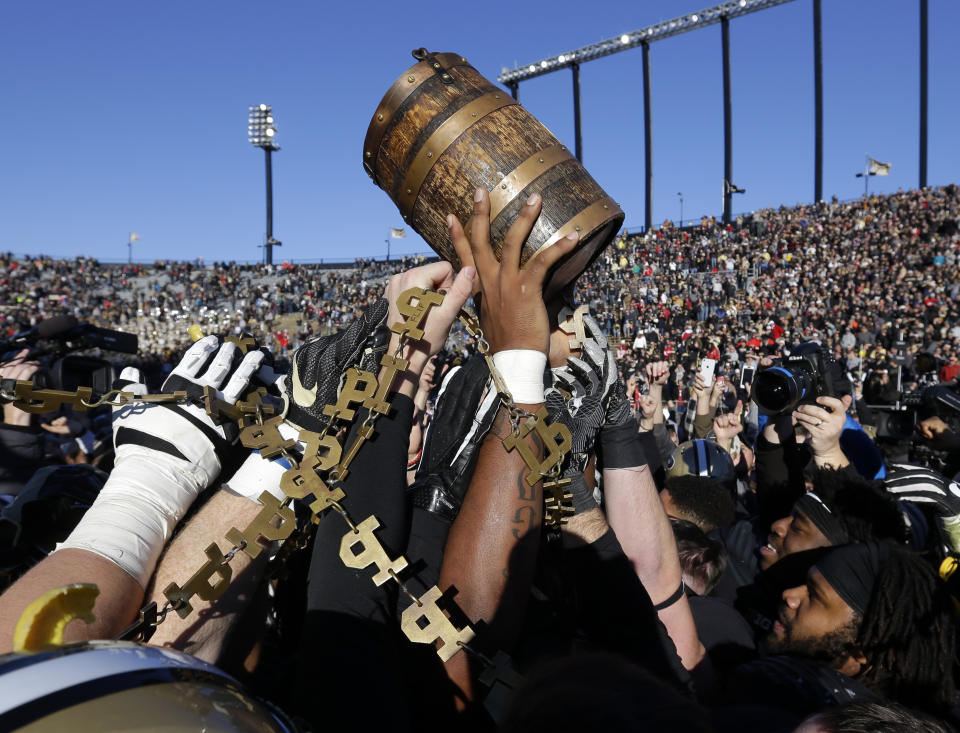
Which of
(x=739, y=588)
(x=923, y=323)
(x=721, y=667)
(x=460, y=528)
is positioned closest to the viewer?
(x=460, y=528)

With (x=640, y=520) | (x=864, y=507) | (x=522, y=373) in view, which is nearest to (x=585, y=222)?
(x=522, y=373)

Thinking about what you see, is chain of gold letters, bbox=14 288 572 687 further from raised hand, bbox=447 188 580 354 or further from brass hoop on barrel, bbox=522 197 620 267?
brass hoop on barrel, bbox=522 197 620 267

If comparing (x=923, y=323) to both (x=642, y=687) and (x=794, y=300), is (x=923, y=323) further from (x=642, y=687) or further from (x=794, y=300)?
(x=642, y=687)

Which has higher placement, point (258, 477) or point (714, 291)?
point (714, 291)

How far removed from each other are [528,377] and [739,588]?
2572 millimetres

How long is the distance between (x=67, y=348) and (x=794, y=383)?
3625mm

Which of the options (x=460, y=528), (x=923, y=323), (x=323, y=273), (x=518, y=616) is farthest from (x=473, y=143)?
(x=323, y=273)

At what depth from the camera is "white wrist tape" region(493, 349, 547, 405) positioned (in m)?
1.43

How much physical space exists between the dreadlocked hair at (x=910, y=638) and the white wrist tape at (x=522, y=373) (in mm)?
1609

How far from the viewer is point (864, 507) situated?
10.3 feet

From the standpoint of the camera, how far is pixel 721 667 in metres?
2.54

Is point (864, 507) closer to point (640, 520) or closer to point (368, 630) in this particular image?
point (640, 520)

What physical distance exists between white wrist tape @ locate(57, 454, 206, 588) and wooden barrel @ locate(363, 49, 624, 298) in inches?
31.9

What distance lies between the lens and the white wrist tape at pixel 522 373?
1.43 m
